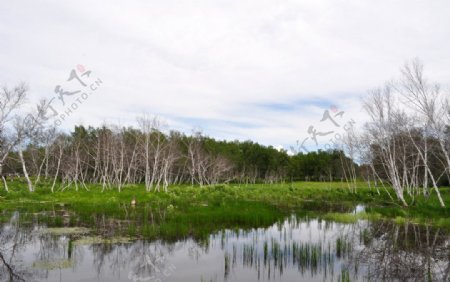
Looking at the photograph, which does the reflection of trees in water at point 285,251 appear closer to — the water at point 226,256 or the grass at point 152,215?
the water at point 226,256

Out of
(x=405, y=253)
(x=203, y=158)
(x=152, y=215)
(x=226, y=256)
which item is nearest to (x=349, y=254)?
(x=405, y=253)

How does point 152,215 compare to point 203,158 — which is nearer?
point 152,215

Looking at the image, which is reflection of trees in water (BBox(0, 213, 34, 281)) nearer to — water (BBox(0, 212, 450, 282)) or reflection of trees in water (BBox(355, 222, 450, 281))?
water (BBox(0, 212, 450, 282))

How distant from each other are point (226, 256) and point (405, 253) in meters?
7.21

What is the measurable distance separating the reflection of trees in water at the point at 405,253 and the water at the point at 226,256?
30 millimetres

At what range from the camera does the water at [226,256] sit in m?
11.9

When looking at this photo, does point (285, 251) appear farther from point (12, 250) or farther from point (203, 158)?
point (203, 158)

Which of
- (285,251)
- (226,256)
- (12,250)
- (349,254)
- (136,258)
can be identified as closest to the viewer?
(136,258)

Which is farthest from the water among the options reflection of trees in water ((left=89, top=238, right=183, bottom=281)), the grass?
the grass

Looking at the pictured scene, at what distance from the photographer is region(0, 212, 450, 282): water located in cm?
1186

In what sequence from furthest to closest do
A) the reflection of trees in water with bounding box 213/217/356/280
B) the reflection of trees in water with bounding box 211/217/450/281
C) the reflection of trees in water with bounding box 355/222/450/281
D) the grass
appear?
the grass < the reflection of trees in water with bounding box 213/217/356/280 < the reflection of trees in water with bounding box 211/217/450/281 < the reflection of trees in water with bounding box 355/222/450/281

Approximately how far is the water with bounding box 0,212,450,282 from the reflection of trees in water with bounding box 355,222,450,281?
0.10 feet

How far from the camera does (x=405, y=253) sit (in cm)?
1504

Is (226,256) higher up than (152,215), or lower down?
lower down
